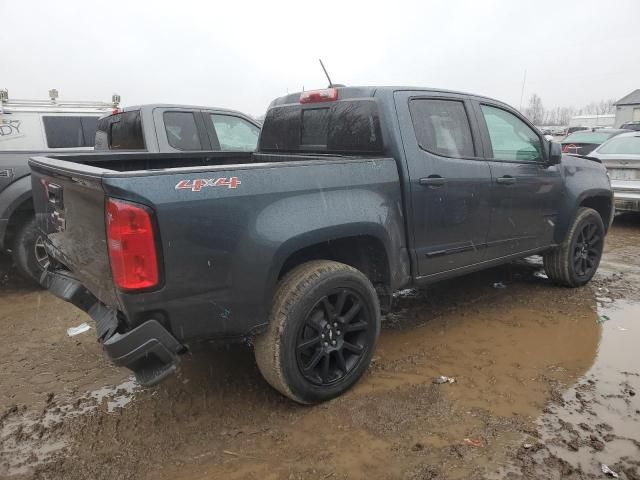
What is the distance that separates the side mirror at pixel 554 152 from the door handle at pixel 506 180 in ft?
A: 2.04

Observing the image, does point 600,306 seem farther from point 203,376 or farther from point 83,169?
point 83,169

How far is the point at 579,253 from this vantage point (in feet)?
16.6

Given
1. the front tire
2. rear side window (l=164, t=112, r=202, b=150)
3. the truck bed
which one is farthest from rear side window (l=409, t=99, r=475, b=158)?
rear side window (l=164, t=112, r=202, b=150)

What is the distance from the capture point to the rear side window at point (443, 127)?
354 centimetres

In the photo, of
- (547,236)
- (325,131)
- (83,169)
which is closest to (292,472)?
(83,169)

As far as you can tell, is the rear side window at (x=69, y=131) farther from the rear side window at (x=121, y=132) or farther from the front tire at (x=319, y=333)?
the front tire at (x=319, y=333)

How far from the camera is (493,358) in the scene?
3.60 meters

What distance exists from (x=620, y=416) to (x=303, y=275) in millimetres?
1966

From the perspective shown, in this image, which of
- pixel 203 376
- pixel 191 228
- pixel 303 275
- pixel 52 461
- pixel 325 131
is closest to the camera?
pixel 191 228

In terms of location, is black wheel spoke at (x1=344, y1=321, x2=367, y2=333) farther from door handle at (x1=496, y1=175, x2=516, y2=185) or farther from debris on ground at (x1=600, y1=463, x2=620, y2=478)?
door handle at (x1=496, y1=175, x2=516, y2=185)

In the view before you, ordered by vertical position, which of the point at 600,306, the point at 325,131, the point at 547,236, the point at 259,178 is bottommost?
the point at 600,306

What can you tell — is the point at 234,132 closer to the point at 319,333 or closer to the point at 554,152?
the point at 554,152

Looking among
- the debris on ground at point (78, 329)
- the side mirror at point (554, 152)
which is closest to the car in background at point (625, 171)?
the side mirror at point (554, 152)

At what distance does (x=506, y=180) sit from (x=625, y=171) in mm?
5464
